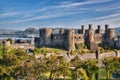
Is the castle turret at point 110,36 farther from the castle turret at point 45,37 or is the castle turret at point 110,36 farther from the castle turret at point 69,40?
the castle turret at point 45,37

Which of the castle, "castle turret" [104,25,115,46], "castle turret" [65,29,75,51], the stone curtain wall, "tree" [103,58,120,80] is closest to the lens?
"tree" [103,58,120,80]

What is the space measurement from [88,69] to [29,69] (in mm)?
9965

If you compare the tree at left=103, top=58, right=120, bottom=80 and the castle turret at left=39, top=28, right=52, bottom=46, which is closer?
the tree at left=103, top=58, right=120, bottom=80

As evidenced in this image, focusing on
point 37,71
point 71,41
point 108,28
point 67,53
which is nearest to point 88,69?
point 37,71

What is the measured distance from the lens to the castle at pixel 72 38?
86.1 metres

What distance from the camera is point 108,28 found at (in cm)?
9694

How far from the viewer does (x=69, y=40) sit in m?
86.1

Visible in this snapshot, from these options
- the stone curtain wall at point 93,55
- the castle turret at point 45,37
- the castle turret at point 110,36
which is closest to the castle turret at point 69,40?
the castle turret at point 45,37

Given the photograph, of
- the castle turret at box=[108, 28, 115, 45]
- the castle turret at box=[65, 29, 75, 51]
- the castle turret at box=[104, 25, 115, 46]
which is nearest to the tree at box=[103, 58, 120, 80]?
the castle turret at box=[65, 29, 75, 51]

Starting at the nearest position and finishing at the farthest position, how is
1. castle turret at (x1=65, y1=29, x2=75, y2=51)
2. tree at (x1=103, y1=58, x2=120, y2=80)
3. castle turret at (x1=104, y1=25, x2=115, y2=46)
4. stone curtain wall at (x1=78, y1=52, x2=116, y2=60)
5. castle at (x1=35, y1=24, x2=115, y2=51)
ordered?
tree at (x1=103, y1=58, x2=120, y2=80), stone curtain wall at (x1=78, y1=52, x2=116, y2=60), castle turret at (x1=65, y1=29, x2=75, y2=51), castle at (x1=35, y1=24, x2=115, y2=51), castle turret at (x1=104, y1=25, x2=115, y2=46)

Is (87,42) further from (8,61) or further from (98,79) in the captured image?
(8,61)

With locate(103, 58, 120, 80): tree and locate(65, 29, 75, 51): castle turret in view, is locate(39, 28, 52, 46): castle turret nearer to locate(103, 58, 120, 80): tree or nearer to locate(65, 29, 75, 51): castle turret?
locate(65, 29, 75, 51): castle turret

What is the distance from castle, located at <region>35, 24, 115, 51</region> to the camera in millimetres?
86062

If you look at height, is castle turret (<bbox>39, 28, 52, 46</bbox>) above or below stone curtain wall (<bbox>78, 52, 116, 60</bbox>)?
above
